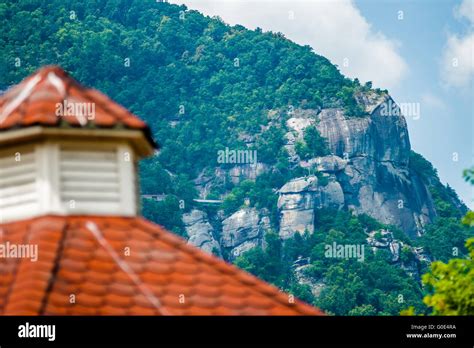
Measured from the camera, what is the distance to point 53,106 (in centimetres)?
1130

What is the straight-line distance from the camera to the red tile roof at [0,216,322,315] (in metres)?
10.3

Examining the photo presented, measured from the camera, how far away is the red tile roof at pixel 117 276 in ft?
33.7

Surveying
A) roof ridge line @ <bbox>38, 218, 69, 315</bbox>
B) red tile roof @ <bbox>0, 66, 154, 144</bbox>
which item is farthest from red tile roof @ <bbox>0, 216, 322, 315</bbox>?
red tile roof @ <bbox>0, 66, 154, 144</bbox>

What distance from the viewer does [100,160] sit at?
444 inches

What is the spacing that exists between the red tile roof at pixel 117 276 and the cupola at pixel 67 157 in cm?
14

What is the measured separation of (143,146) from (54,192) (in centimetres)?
103
